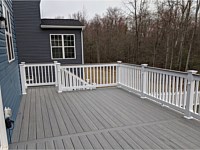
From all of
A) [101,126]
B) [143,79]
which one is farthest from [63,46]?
[101,126]

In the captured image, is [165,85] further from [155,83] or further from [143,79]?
[143,79]

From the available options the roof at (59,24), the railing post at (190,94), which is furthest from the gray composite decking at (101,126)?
the roof at (59,24)

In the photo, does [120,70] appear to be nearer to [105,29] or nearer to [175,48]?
[175,48]

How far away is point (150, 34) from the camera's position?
1319cm

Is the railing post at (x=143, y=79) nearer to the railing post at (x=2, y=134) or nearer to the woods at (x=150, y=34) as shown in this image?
the railing post at (x=2, y=134)

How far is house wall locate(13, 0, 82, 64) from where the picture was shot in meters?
8.66

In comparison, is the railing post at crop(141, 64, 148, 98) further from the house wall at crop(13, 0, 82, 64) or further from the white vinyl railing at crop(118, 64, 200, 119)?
the house wall at crop(13, 0, 82, 64)

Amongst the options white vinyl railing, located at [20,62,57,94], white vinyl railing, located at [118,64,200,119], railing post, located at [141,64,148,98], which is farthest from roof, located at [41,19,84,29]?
railing post, located at [141,64,148,98]

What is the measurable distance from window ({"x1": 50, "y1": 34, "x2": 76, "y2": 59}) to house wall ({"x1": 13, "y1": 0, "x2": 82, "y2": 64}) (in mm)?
210

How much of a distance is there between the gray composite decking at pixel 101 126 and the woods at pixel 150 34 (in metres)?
8.50

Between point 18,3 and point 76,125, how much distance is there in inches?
310

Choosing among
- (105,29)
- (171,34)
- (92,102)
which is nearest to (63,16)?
(105,29)

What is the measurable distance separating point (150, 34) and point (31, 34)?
8.71 m

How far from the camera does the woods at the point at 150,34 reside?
10.9 m
